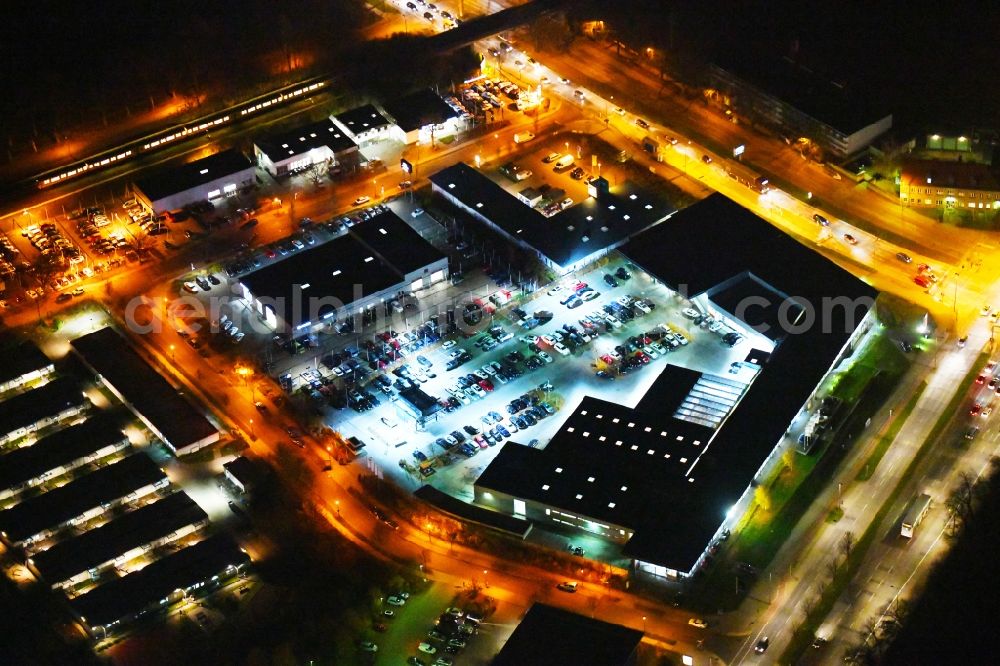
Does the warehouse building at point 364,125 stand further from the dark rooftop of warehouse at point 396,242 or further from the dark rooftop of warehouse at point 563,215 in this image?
the dark rooftop of warehouse at point 396,242

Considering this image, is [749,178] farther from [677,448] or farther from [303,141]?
[303,141]

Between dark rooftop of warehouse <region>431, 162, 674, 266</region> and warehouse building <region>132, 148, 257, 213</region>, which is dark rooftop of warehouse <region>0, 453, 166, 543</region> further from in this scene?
dark rooftop of warehouse <region>431, 162, 674, 266</region>

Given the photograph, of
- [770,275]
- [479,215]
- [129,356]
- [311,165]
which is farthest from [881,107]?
[129,356]

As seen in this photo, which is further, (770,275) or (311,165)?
(311,165)

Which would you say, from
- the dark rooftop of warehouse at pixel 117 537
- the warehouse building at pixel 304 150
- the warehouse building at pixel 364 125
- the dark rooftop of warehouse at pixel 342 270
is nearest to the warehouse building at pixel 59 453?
the dark rooftop of warehouse at pixel 117 537

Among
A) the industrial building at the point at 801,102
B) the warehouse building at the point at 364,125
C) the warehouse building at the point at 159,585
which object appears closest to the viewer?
the warehouse building at the point at 159,585

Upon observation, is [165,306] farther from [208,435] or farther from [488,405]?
[488,405]
